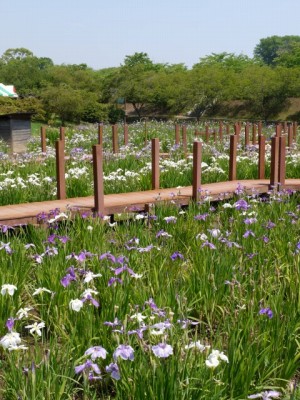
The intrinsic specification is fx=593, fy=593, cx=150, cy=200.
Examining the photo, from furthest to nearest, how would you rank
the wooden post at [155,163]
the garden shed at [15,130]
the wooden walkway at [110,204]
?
the garden shed at [15,130], the wooden post at [155,163], the wooden walkway at [110,204]

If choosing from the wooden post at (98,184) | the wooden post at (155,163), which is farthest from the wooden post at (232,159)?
the wooden post at (98,184)

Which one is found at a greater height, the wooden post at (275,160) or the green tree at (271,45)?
the green tree at (271,45)

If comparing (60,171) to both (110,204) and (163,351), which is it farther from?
(163,351)

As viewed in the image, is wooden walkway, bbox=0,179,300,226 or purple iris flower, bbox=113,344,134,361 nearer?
purple iris flower, bbox=113,344,134,361

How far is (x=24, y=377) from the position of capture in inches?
92.1

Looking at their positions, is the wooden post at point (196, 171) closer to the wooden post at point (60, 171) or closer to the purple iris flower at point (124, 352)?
the wooden post at point (60, 171)

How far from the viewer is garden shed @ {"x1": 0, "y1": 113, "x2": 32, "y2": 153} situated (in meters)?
18.2

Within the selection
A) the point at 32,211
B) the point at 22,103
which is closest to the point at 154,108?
the point at 22,103

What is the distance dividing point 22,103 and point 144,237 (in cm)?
2989

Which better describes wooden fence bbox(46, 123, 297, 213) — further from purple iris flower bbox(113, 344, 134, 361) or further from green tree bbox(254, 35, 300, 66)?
green tree bbox(254, 35, 300, 66)

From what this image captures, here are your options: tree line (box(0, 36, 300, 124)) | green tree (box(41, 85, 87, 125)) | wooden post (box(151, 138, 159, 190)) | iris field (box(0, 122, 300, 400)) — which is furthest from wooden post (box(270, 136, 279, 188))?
tree line (box(0, 36, 300, 124))

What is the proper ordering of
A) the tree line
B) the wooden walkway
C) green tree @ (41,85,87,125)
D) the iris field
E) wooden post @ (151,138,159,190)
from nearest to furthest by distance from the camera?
the iris field, the wooden walkway, wooden post @ (151,138,159,190), green tree @ (41,85,87,125), the tree line

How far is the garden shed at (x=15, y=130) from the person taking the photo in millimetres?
18188

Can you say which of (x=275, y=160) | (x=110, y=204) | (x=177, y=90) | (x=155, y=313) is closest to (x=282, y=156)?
(x=275, y=160)
